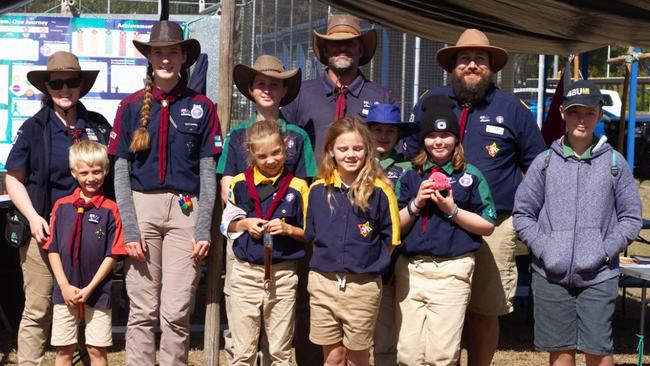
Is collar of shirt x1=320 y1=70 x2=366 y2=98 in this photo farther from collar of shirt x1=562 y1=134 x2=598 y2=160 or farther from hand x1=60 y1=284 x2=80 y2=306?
hand x1=60 y1=284 x2=80 y2=306

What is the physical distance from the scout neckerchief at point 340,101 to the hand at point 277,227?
2.67 feet

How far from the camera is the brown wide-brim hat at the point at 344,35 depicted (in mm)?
5836

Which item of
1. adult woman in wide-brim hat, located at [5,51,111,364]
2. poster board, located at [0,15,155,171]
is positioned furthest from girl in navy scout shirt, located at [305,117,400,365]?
poster board, located at [0,15,155,171]

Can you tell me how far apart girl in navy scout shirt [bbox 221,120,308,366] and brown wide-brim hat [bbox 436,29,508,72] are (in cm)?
114

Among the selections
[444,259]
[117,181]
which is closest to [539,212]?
[444,259]

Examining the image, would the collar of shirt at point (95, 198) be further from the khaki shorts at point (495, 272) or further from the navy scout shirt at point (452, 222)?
the khaki shorts at point (495, 272)

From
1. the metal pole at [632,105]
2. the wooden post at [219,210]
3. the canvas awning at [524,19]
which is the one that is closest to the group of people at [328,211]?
the wooden post at [219,210]

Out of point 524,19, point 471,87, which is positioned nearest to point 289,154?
point 471,87

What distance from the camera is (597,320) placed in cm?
506

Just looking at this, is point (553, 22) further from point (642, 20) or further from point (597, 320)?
point (597, 320)

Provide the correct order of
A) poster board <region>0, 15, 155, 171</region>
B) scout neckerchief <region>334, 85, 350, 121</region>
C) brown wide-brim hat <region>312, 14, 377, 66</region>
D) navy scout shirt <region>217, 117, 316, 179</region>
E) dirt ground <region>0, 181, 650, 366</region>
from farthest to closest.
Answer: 1. poster board <region>0, 15, 155, 171</region>
2. dirt ground <region>0, 181, 650, 366</region>
3. brown wide-brim hat <region>312, 14, 377, 66</region>
4. scout neckerchief <region>334, 85, 350, 121</region>
5. navy scout shirt <region>217, 117, 316, 179</region>

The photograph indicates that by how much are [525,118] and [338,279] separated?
1.47 metres

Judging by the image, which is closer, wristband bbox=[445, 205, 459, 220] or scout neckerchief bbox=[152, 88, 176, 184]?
wristband bbox=[445, 205, 459, 220]

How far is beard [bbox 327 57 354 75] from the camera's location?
228 inches
